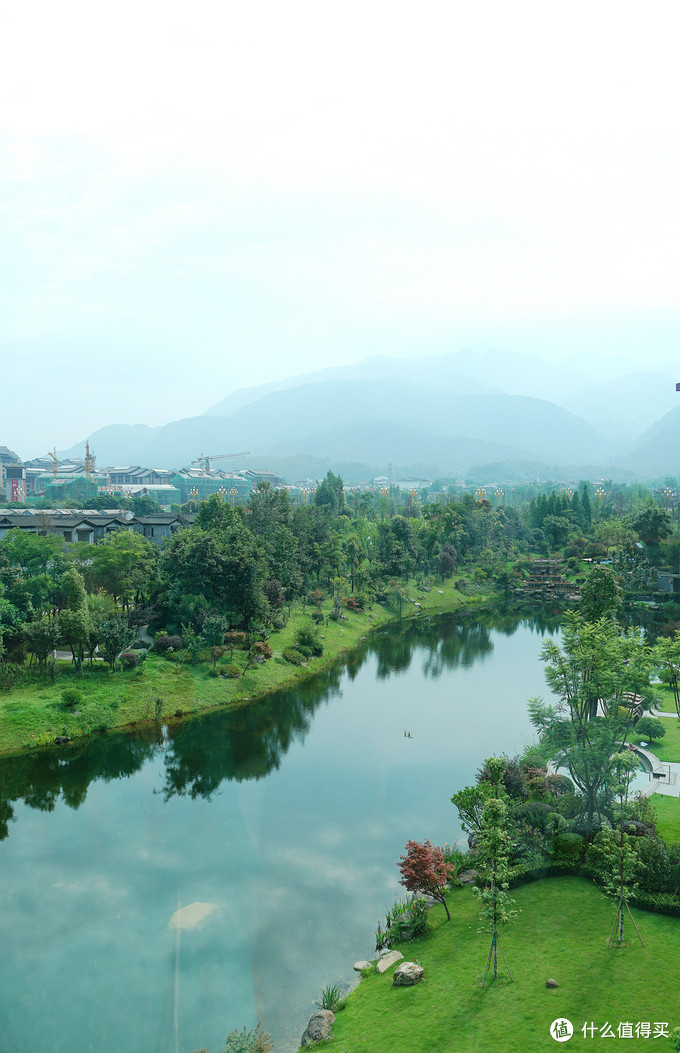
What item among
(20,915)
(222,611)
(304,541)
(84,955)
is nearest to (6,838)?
(20,915)

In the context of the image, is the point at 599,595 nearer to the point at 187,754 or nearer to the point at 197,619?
the point at 187,754

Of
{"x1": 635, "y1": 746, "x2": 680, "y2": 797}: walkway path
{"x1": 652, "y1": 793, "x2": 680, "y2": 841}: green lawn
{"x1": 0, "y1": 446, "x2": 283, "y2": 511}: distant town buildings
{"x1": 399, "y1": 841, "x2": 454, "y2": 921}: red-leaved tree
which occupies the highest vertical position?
{"x1": 0, "y1": 446, "x2": 283, "y2": 511}: distant town buildings

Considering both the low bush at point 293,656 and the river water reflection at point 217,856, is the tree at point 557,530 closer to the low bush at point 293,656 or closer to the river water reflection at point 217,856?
the low bush at point 293,656

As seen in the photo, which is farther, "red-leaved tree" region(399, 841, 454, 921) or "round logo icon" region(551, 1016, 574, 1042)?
"red-leaved tree" region(399, 841, 454, 921)

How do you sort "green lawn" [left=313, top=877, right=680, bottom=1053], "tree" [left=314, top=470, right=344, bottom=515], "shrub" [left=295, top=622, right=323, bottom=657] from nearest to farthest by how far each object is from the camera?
1. "green lawn" [left=313, top=877, right=680, bottom=1053]
2. "shrub" [left=295, top=622, right=323, bottom=657]
3. "tree" [left=314, top=470, right=344, bottom=515]

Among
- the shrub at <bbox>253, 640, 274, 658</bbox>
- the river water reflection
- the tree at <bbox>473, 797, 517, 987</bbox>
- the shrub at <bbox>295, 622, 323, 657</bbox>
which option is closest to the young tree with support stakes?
the tree at <bbox>473, 797, 517, 987</bbox>

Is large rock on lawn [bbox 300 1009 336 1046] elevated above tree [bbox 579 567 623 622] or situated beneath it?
situated beneath

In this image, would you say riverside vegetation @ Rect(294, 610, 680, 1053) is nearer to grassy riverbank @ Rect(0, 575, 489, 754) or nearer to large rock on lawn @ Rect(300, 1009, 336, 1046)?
large rock on lawn @ Rect(300, 1009, 336, 1046)

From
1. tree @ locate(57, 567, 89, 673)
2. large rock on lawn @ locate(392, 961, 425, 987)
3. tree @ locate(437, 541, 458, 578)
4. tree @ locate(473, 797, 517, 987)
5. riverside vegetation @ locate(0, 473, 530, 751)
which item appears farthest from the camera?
tree @ locate(437, 541, 458, 578)
